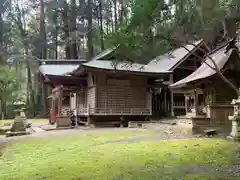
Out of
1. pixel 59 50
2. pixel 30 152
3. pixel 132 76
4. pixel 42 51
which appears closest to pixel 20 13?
pixel 42 51


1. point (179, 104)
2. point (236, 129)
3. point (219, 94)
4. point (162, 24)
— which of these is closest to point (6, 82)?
point (179, 104)

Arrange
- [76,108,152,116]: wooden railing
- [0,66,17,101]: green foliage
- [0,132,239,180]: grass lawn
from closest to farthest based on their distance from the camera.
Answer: [0,132,239,180]: grass lawn
[76,108,152,116]: wooden railing
[0,66,17,101]: green foliage

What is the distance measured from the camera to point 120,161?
25.9 ft

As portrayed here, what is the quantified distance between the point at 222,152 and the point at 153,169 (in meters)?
2.65

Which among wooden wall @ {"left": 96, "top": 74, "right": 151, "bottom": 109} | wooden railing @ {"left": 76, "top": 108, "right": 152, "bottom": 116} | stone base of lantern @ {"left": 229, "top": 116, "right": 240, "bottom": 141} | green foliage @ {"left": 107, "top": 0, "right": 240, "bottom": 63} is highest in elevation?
green foliage @ {"left": 107, "top": 0, "right": 240, "bottom": 63}

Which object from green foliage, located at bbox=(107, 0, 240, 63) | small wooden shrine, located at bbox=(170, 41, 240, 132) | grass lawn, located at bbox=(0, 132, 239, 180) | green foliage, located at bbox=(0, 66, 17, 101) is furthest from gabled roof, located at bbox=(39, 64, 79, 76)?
green foliage, located at bbox=(107, 0, 240, 63)

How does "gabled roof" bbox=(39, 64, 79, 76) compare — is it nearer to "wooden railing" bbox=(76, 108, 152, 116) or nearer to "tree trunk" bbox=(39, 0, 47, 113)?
"wooden railing" bbox=(76, 108, 152, 116)

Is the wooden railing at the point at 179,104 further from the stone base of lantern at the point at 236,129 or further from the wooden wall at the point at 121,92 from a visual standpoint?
the stone base of lantern at the point at 236,129

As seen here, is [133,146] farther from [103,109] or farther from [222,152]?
[103,109]

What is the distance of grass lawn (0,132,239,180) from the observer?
6621 millimetres

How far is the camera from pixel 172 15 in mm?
7484

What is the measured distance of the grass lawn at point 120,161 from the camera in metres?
6.62

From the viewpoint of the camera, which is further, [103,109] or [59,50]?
[59,50]

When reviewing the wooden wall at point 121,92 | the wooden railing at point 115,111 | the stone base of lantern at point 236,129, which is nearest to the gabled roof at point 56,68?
the wooden railing at point 115,111
